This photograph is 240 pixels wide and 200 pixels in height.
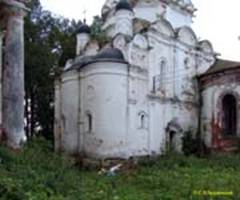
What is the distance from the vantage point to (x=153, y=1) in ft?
99.0

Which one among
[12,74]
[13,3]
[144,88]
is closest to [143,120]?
[144,88]

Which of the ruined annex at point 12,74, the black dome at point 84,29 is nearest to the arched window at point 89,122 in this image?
the black dome at point 84,29

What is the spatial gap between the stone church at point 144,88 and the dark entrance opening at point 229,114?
0.05 metres

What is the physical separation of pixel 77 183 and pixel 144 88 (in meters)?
13.4

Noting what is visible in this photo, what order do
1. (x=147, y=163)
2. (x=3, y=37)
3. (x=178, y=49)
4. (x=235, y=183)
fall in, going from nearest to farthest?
(x=235, y=183), (x=3, y=37), (x=147, y=163), (x=178, y=49)

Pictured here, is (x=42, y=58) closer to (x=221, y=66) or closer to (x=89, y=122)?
(x=89, y=122)

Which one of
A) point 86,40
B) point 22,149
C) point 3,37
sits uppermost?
point 86,40

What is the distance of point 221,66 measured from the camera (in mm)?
29141

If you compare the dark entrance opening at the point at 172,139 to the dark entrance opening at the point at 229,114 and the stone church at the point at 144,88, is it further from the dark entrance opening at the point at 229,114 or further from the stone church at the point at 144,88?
the dark entrance opening at the point at 229,114

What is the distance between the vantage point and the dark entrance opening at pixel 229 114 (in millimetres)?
27831

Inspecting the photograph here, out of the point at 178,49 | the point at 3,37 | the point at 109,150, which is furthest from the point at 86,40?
the point at 3,37

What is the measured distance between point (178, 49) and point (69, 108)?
636cm

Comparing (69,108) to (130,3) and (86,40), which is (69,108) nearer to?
(86,40)

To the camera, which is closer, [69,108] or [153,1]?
[69,108]
